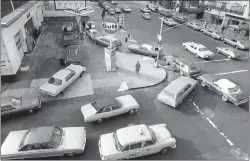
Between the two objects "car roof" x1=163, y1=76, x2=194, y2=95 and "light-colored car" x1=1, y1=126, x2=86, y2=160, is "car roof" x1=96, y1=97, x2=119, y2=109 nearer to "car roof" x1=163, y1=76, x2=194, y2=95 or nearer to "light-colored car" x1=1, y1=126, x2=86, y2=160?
"light-colored car" x1=1, y1=126, x2=86, y2=160

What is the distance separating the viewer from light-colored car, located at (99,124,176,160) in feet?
31.0

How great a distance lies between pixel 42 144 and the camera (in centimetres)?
936

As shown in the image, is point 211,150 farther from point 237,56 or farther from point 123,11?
point 123,11

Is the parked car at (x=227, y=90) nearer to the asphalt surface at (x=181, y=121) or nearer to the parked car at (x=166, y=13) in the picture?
the asphalt surface at (x=181, y=121)

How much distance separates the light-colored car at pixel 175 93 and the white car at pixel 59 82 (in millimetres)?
7619

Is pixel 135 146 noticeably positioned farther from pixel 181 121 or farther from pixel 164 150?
pixel 181 121

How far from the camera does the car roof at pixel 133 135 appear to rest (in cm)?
951

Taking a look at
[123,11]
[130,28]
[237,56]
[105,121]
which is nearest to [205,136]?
[105,121]

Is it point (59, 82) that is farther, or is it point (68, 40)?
point (68, 40)

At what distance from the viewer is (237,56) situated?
72.4 feet

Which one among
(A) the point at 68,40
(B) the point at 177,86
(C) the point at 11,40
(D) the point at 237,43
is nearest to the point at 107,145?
(B) the point at 177,86

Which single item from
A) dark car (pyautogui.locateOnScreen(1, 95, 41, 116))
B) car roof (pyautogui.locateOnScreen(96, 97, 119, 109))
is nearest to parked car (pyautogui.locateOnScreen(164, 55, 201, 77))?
car roof (pyautogui.locateOnScreen(96, 97, 119, 109))

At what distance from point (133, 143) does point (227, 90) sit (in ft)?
32.8

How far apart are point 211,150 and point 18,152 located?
1078 cm
